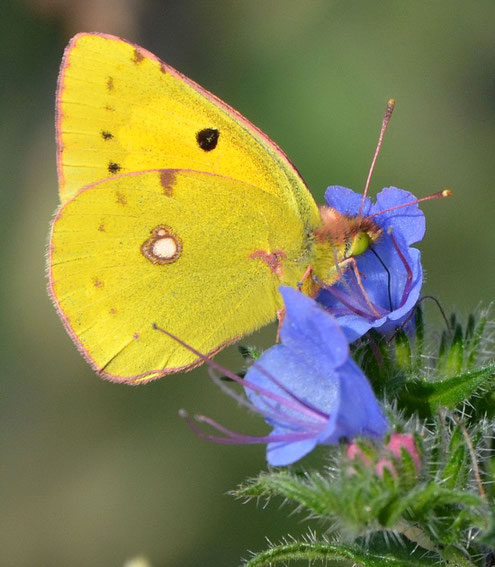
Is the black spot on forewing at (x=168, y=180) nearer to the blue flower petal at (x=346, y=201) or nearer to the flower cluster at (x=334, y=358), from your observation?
the blue flower petal at (x=346, y=201)

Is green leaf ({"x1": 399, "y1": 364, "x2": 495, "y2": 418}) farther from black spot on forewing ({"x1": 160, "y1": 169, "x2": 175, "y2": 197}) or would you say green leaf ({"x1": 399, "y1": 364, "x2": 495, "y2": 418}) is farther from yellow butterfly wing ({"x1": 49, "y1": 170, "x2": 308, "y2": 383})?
black spot on forewing ({"x1": 160, "y1": 169, "x2": 175, "y2": 197})

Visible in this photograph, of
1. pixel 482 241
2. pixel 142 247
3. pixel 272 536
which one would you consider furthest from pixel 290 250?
pixel 482 241

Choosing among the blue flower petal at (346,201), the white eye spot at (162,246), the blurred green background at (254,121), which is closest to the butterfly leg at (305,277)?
the blue flower petal at (346,201)

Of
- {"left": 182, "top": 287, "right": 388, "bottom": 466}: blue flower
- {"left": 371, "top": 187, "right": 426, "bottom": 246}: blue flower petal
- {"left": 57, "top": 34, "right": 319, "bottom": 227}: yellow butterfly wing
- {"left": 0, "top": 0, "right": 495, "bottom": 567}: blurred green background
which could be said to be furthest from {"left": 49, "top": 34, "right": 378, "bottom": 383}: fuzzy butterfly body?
{"left": 0, "top": 0, "right": 495, "bottom": 567}: blurred green background

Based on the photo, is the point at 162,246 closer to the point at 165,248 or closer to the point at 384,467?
the point at 165,248

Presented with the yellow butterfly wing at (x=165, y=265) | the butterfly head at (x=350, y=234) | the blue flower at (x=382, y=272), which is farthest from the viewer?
the yellow butterfly wing at (x=165, y=265)

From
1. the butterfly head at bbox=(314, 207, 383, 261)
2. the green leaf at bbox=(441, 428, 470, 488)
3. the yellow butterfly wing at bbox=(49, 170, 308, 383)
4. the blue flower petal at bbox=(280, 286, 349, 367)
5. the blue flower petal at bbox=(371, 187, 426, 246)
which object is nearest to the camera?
the blue flower petal at bbox=(280, 286, 349, 367)
